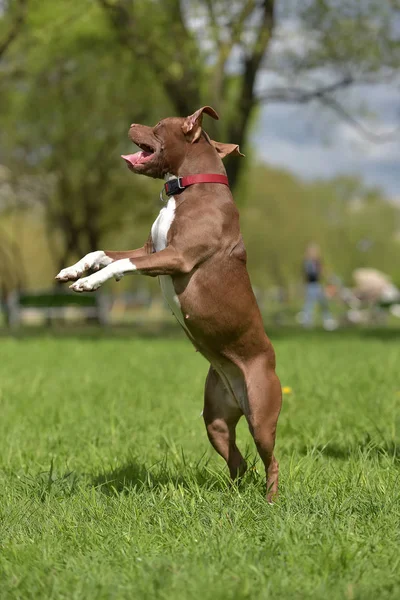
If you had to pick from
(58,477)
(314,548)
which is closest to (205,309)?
(314,548)

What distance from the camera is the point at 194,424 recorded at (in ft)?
19.9

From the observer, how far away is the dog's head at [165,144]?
375 cm

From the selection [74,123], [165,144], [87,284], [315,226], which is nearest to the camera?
[87,284]

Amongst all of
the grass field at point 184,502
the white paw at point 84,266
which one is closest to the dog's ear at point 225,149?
the white paw at point 84,266

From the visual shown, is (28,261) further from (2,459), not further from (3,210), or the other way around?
(2,459)

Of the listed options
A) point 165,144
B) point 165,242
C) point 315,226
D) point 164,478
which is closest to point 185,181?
point 165,144

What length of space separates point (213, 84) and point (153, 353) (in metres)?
7.37

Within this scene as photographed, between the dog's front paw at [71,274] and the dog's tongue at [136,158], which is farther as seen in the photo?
the dog's tongue at [136,158]

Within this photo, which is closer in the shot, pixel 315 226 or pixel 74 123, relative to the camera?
pixel 74 123

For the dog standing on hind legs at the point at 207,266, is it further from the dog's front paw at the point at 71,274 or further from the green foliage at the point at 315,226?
the green foliage at the point at 315,226

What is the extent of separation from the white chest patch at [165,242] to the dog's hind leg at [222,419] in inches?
17.1

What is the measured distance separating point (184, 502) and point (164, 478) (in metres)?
0.65

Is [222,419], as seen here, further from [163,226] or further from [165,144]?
[165,144]

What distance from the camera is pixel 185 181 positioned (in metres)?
3.73
